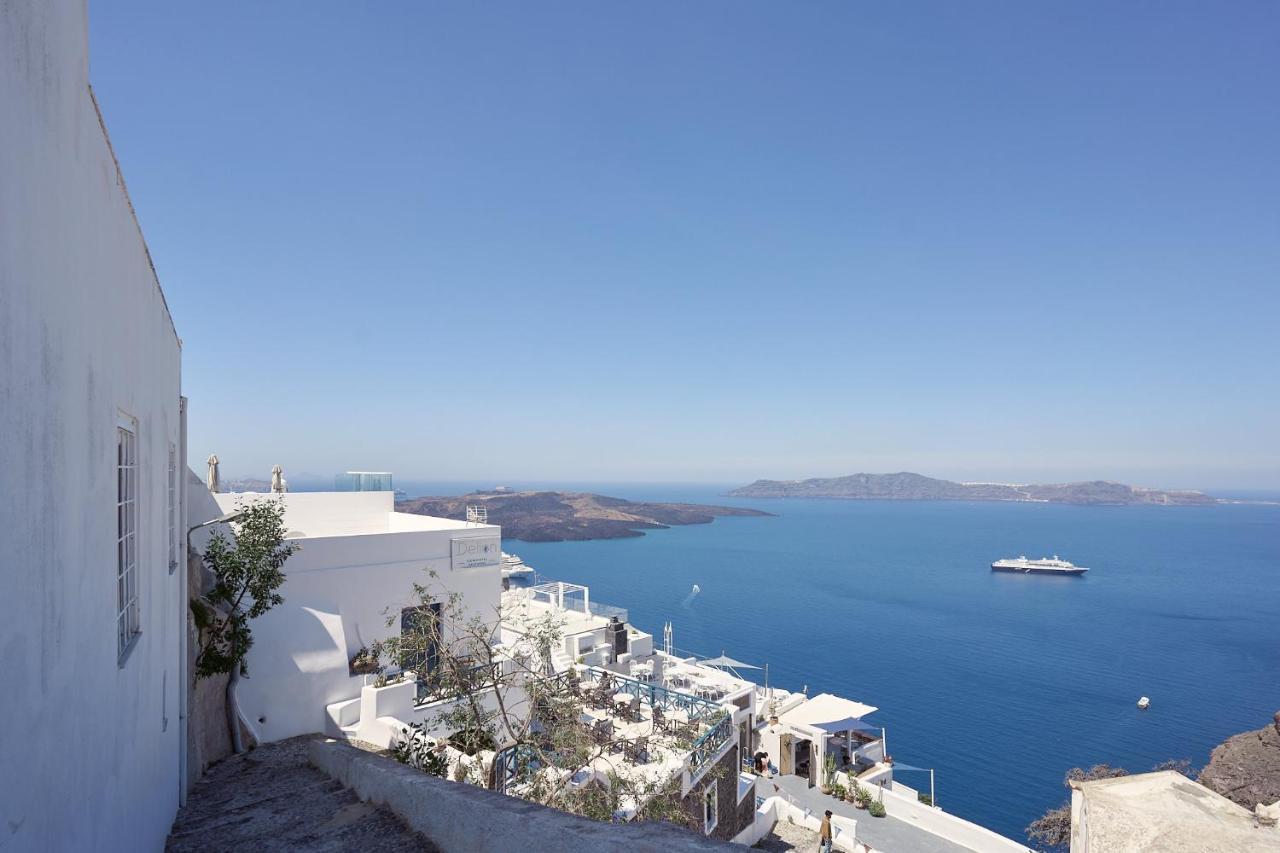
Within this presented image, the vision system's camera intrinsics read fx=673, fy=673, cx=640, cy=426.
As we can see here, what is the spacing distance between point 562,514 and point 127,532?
152 m

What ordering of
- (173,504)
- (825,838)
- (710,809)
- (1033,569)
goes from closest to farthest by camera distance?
(173,504) → (710,809) → (825,838) → (1033,569)

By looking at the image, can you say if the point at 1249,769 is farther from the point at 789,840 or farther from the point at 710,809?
the point at 710,809

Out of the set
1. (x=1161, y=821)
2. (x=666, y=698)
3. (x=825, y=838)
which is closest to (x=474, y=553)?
(x=666, y=698)

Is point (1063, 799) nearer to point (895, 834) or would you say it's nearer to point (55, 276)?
point (895, 834)

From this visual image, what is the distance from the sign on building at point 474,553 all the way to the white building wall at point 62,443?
37.9 feet

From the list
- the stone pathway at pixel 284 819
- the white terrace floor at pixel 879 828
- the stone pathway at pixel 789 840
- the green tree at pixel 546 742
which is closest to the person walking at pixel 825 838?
the stone pathway at pixel 789 840

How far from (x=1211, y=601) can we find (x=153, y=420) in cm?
9437

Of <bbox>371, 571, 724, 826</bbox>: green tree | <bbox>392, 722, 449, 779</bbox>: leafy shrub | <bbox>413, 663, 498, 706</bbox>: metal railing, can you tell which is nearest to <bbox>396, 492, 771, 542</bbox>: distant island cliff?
<bbox>413, 663, 498, 706</bbox>: metal railing

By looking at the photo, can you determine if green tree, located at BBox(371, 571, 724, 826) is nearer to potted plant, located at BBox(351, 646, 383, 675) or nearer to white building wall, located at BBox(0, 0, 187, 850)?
Answer: potted plant, located at BBox(351, 646, 383, 675)

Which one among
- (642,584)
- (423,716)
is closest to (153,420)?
(423,716)

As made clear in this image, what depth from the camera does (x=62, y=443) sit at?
8.12 ft

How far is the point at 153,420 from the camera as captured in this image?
517cm

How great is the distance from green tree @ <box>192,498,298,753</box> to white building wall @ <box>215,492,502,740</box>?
17.7 inches

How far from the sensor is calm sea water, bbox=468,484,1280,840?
35.0 m
